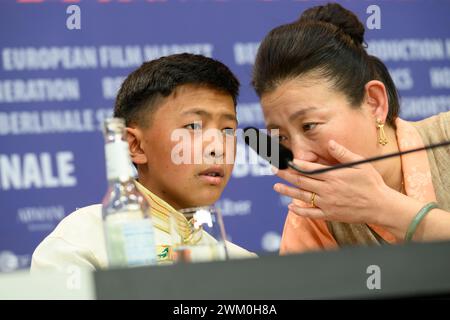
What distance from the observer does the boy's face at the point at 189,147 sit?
1.51 m

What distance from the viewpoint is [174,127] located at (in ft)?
5.15

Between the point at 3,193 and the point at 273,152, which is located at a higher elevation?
the point at 3,193

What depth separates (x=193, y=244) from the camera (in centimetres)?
99

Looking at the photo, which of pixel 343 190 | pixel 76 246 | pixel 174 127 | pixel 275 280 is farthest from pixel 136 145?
pixel 275 280

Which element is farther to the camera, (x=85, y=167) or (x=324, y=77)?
(x=85, y=167)

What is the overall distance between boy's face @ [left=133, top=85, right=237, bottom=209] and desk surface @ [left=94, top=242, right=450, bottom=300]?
867mm

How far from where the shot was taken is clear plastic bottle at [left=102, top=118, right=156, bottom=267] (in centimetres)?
88

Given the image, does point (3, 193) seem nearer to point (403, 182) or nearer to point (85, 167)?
point (85, 167)

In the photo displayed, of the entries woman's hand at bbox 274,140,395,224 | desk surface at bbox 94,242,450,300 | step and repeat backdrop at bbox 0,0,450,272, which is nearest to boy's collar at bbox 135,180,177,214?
woman's hand at bbox 274,140,395,224

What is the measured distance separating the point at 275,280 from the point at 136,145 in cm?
104
